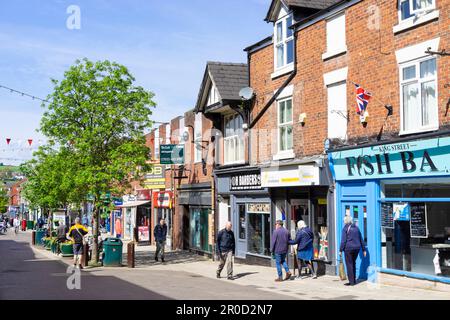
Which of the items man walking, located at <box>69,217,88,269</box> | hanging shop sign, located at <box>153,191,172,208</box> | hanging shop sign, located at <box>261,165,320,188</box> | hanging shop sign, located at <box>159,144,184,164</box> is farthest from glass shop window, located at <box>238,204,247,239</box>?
hanging shop sign, located at <box>153,191,172,208</box>

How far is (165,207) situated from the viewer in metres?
32.1

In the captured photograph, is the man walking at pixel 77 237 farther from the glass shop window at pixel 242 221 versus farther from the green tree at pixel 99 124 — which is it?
the glass shop window at pixel 242 221

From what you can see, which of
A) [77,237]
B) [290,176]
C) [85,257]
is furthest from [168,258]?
[290,176]

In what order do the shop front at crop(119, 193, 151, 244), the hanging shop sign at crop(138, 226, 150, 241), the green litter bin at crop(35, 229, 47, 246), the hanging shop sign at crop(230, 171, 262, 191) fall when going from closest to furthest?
the hanging shop sign at crop(230, 171, 262, 191) → the hanging shop sign at crop(138, 226, 150, 241) → the shop front at crop(119, 193, 151, 244) → the green litter bin at crop(35, 229, 47, 246)

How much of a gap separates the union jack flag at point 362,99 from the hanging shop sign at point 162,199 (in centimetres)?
1680

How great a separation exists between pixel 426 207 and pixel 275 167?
21.0ft

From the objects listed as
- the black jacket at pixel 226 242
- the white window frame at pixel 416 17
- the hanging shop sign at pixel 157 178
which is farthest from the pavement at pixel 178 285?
the hanging shop sign at pixel 157 178

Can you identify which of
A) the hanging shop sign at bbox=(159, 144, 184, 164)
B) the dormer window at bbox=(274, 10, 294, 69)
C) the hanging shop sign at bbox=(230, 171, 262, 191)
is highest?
the dormer window at bbox=(274, 10, 294, 69)

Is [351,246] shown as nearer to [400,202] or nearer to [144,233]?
[400,202]

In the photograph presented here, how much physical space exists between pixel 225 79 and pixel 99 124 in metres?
5.32

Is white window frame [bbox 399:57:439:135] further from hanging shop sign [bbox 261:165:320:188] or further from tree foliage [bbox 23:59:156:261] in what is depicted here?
tree foliage [bbox 23:59:156:261]

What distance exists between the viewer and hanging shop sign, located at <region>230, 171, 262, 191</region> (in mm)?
21078

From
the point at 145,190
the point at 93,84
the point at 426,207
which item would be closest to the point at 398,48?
the point at 426,207
